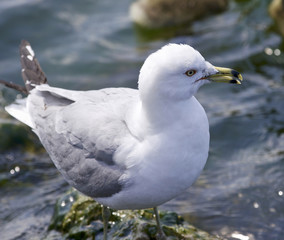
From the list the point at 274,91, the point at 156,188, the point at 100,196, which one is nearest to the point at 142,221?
the point at 100,196

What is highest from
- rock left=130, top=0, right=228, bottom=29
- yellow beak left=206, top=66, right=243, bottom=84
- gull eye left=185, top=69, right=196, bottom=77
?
gull eye left=185, top=69, right=196, bottom=77

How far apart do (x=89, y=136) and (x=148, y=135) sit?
501 mm

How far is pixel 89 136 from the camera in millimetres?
3635

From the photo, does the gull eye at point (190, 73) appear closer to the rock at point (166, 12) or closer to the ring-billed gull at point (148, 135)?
the ring-billed gull at point (148, 135)

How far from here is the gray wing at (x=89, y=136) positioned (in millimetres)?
3533

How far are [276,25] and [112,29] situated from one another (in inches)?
117

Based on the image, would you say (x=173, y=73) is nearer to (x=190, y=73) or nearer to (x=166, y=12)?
(x=190, y=73)

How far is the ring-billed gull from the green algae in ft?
1.58

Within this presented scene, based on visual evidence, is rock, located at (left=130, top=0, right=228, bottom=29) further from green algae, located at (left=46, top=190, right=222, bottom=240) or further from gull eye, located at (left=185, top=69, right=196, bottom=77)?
gull eye, located at (left=185, top=69, right=196, bottom=77)

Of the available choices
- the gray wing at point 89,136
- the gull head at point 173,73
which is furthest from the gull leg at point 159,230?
the gull head at point 173,73

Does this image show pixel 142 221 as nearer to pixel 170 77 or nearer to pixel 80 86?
pixel 170 77

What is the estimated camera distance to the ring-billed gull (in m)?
3.24

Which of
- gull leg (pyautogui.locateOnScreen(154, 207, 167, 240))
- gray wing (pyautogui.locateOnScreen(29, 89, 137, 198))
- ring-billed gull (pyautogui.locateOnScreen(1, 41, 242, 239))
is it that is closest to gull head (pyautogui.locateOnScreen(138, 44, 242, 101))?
ring-billed gull (pyautogui.locateOnScreen(1, 41, 242, 239))

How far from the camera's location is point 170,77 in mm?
3205
